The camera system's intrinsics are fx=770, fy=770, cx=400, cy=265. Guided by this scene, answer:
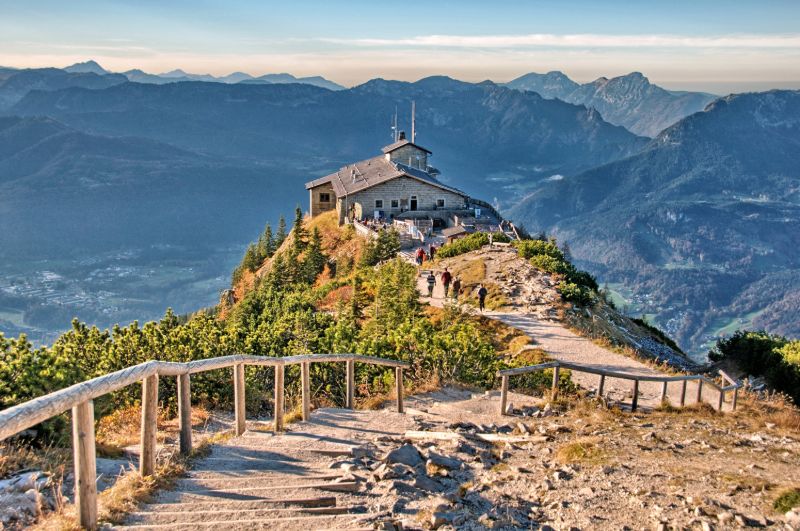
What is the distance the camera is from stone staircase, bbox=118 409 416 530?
20.8ft

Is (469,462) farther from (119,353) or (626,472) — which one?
(119,353)

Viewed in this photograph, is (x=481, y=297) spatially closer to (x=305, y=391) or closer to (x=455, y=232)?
(x=305, y=391)

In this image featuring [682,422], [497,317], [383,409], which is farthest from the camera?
[497,317]

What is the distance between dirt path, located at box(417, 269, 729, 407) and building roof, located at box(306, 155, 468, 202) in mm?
30726

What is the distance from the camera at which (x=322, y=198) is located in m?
70.9

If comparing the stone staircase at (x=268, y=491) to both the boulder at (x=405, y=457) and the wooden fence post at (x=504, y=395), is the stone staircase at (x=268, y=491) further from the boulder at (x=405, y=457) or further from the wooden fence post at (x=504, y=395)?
the wooden fence post at (x=504, y=395)

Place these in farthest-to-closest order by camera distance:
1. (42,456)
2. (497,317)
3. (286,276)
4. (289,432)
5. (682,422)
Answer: (286,276), (497,317), (682,422), (289,432), (42,456)

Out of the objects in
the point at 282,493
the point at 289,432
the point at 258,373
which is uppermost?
the point at 282,493

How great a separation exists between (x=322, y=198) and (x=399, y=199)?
11.2 m

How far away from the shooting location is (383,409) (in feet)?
46.0

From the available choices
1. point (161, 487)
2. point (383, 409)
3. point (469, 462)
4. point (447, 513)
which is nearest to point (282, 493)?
point (161, 487)

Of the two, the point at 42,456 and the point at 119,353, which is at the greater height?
the point at 42,456

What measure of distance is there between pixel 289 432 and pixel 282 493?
3230 millimetres

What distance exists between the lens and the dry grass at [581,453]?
9602 millimetres
